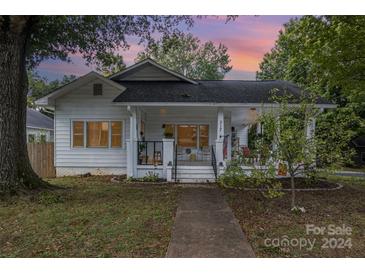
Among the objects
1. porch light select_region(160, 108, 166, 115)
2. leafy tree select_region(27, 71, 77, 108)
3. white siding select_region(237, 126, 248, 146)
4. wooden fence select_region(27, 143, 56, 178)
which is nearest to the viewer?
wooden fence select_region(27, 143, 56, 178)

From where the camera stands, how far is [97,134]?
39.3 ft

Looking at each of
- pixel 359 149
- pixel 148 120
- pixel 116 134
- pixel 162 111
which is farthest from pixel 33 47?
pixel 359 149

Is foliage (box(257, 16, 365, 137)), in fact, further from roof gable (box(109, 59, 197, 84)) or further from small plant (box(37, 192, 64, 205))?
small plant (box(37, 192, 64, 205))

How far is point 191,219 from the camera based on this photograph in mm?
5301

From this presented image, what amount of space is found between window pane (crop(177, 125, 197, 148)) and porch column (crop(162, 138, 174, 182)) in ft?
9.19

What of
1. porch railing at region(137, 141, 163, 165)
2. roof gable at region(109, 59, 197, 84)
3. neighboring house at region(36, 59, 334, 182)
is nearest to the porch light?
neighboring house at region(36, 59, 334, 182)

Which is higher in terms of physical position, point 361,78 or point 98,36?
point 98,36

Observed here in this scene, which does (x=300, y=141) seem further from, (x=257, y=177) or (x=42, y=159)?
(x=42, y=159)

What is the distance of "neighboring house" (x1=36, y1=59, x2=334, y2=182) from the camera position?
10250 millimetres

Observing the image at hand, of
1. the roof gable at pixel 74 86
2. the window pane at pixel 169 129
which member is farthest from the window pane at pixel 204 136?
the roof gable at pixel 74 86

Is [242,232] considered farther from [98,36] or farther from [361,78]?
[98,36]

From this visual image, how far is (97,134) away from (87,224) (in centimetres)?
748

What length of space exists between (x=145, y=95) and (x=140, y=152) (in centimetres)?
228
